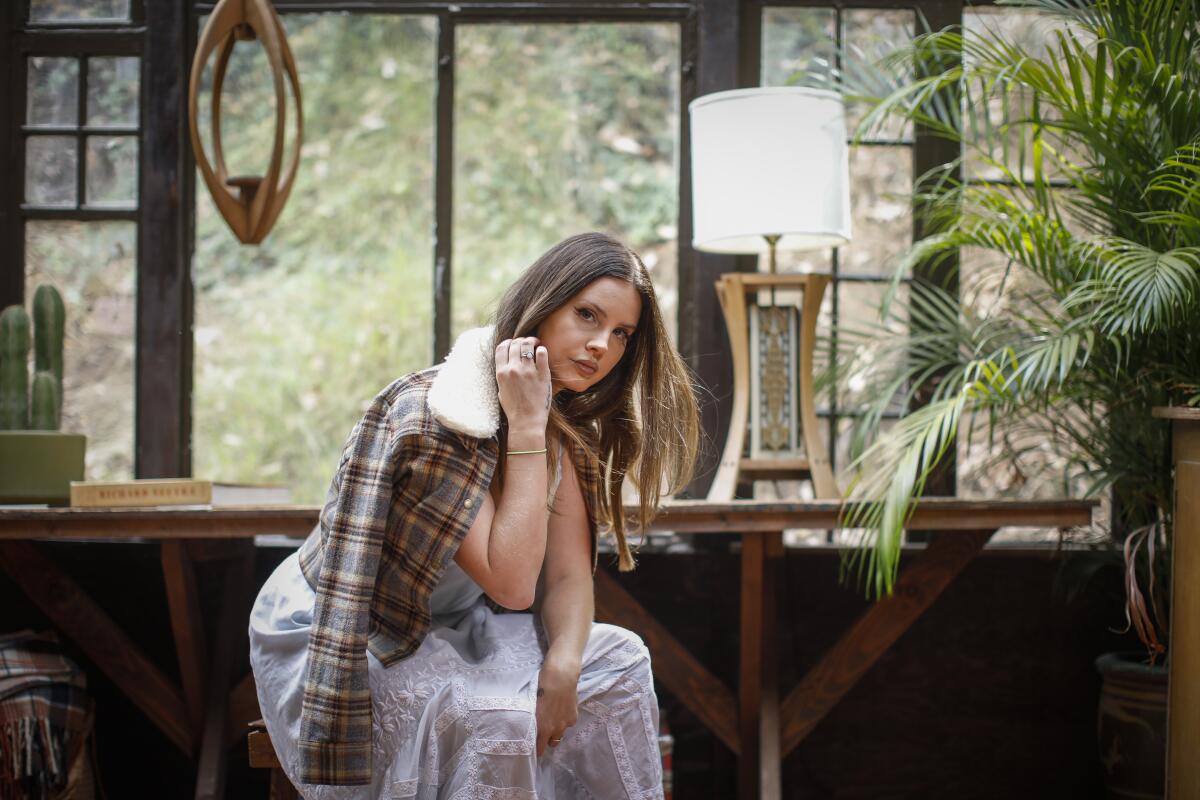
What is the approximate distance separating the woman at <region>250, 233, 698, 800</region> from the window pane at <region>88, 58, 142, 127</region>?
6.08 ft

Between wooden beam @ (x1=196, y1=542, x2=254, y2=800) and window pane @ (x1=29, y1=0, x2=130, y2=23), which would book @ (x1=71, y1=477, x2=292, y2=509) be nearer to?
wooden beam @ (x1=196, y1=542, x2=254, y2=800)

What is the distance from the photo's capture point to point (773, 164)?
269 cm

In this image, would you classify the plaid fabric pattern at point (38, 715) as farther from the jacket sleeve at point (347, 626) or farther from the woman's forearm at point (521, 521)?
the woman's forearm at point (521, 521)

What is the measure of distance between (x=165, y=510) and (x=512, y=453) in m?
1.17

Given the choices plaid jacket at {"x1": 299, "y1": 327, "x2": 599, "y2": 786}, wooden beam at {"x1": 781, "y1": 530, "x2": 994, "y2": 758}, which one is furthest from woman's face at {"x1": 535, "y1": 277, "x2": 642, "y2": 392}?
wooden beam at {"x1": 781, "y1": 530, "x2": 994, "y2": 758}

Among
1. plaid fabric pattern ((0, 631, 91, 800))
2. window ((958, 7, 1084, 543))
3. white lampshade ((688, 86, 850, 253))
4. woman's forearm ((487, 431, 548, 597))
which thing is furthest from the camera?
window ((958, 7, 1084, 543))

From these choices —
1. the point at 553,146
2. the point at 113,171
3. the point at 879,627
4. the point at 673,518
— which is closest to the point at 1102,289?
the point at 879,627

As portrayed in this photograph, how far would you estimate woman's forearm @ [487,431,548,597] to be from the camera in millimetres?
1725

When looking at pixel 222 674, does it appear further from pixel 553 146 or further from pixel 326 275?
pixel 553 146

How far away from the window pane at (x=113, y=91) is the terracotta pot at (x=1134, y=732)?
2980mm

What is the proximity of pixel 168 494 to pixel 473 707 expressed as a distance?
1.32m

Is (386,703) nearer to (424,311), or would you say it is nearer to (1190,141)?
(1190,141)

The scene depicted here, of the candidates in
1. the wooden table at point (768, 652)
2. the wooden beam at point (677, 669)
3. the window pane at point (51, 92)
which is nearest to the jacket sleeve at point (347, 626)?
the wooden table at point (768, 652)

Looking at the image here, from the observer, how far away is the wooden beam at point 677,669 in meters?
2.81
